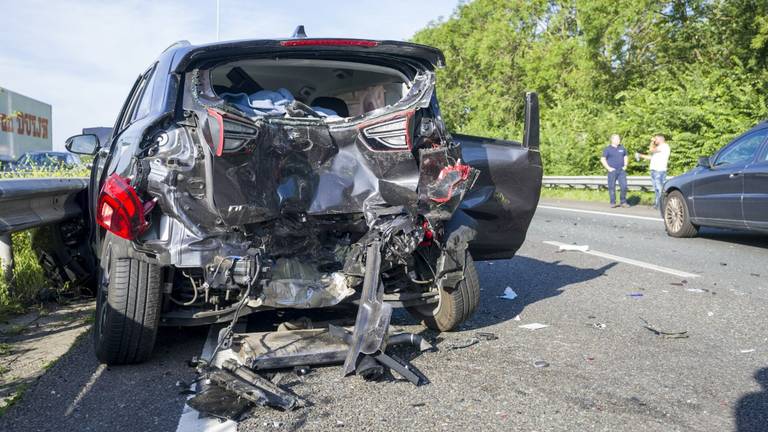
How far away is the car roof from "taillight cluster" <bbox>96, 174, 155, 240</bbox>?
30.6 inches

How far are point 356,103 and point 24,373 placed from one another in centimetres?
288

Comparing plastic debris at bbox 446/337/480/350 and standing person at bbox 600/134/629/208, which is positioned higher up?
standing person at bbox 600/134/629/208

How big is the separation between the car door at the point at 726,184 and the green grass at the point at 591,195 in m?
8.84

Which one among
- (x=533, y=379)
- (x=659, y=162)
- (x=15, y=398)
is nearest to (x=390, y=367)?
(x=533, y=379)

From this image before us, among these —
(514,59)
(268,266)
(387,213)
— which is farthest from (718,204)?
(514,59)

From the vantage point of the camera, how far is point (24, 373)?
408cm

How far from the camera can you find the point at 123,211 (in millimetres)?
3678

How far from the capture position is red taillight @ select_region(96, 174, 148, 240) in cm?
368

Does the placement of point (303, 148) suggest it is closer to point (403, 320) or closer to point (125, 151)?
point (125, 151)

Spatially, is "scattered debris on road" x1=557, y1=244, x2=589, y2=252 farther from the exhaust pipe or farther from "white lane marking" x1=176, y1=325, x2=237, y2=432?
"white lane marking" x1=176, y1=325, x2=237, y2=432

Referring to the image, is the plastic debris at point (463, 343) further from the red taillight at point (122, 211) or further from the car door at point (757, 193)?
the car door at point (757, 193)

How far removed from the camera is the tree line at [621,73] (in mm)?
21047

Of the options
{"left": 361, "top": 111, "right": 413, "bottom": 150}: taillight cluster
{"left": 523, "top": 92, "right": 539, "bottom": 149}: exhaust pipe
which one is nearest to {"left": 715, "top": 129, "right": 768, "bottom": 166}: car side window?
{"left": 523, "top": 92, "right": 539, "bottom": 149}: exhaust pipe

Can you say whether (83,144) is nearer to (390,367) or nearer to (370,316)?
(370,316)
